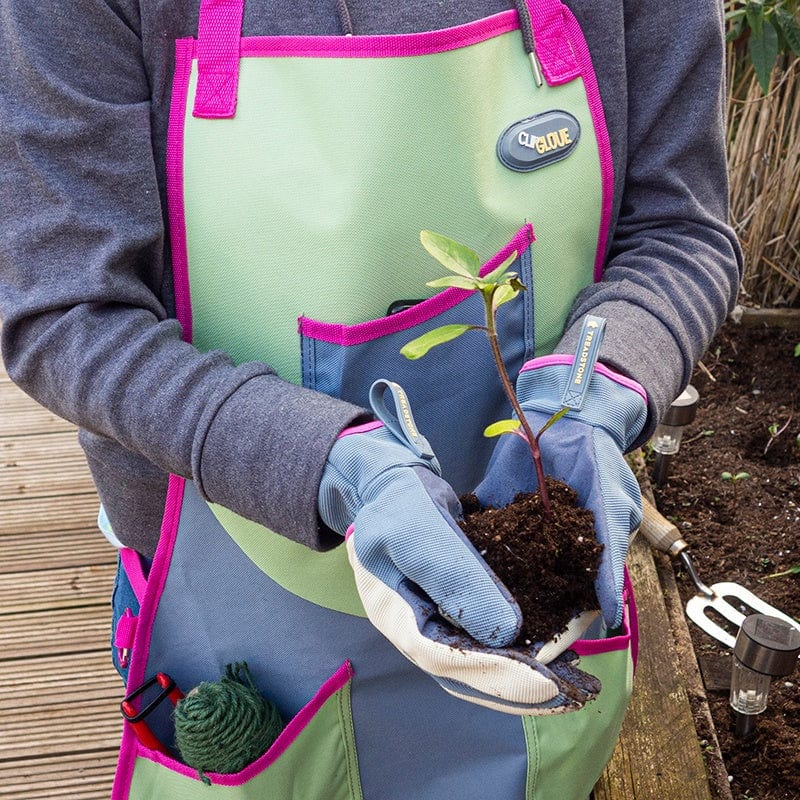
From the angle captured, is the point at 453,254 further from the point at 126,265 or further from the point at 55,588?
the point at 55,588

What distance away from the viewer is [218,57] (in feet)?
3.53

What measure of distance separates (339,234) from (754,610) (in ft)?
4.96

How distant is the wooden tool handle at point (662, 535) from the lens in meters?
2.14

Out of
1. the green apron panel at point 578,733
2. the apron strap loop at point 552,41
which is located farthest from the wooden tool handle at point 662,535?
the apron strap loop at point 552,41

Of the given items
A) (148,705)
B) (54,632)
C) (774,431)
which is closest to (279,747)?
(148,705)

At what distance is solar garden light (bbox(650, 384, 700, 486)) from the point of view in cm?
234

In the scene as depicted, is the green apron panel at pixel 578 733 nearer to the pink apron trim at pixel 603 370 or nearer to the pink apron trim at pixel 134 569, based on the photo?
the pink apron trim at pixel 603 370

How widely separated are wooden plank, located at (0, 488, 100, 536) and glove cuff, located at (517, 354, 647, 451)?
1.65 m

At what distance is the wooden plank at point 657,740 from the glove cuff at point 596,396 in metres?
0.81

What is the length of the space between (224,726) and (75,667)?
43.9 inches

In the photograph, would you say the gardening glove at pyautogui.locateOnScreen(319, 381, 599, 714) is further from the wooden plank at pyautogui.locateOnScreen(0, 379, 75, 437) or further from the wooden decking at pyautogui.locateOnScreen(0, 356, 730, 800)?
the wooden plank at pyautogui.locateOnScreen(0, 379, 75, 437)

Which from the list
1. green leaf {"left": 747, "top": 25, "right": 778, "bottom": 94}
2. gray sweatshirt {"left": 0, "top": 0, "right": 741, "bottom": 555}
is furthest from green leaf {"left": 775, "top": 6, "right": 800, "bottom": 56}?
gray sweatshirt {"left": 0, "top": 0, "right": 741, "bottom": 555}

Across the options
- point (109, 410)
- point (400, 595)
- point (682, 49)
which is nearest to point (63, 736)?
point (109, 410)

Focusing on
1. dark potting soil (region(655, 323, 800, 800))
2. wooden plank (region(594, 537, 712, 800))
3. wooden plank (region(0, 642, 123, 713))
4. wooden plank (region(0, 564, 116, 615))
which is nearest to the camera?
wooden plank (region(594, 537, 712, 800))
